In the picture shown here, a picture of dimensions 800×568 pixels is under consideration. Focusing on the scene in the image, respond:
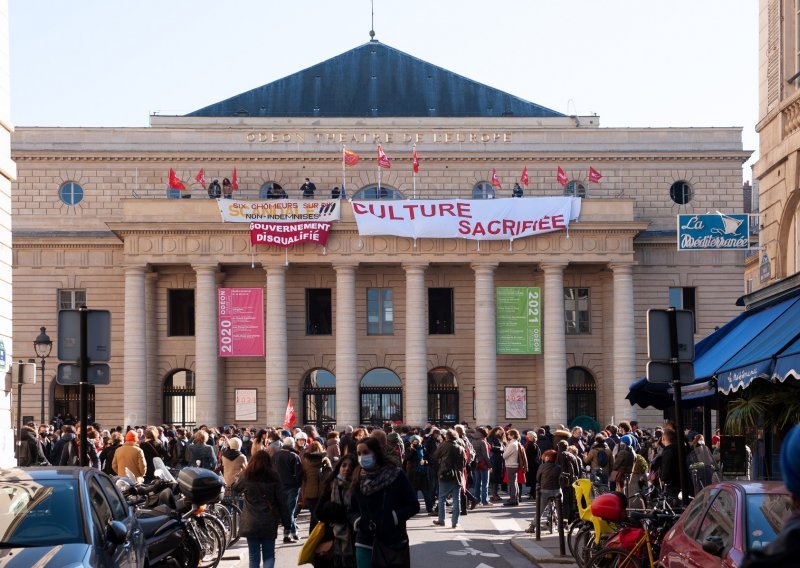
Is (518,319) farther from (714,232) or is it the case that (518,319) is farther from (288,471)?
(288,471)

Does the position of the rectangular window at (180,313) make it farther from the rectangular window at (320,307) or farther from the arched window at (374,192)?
the arched window at (374,192)

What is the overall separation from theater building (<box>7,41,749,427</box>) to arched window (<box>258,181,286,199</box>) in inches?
5.2

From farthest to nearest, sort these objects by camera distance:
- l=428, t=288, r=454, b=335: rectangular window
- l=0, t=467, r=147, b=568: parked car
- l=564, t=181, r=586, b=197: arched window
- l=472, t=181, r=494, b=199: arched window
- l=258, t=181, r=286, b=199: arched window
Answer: l=472, t=181, r=494, b=199: arched window
l=564, t=181, r=586, b=197: arched window
l=428, t=288, r=454, b=335: rectangular window
l=258, t=181, r=286, b=199: arched window
l=0, t=467, r=147, b=568: parked car

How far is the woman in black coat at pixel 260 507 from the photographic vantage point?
14.8 m

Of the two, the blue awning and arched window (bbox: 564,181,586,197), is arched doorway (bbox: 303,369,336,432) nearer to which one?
arched window (bbox: 564,181,586,197)

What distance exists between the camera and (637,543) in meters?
13.3

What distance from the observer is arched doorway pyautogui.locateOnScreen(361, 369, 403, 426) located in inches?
2330

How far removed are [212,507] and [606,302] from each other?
41256 millimetres

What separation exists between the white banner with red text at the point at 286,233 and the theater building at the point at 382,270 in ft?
2.42

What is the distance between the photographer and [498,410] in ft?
195

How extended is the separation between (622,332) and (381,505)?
46506 mm

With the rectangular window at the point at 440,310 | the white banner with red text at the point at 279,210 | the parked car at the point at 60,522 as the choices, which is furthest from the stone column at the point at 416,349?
the parked car at the point at 60,522

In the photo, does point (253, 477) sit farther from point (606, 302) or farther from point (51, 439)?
point (606, 302)

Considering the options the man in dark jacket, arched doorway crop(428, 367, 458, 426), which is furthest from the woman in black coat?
arched doorway crop(428, 367, 458, 426)
